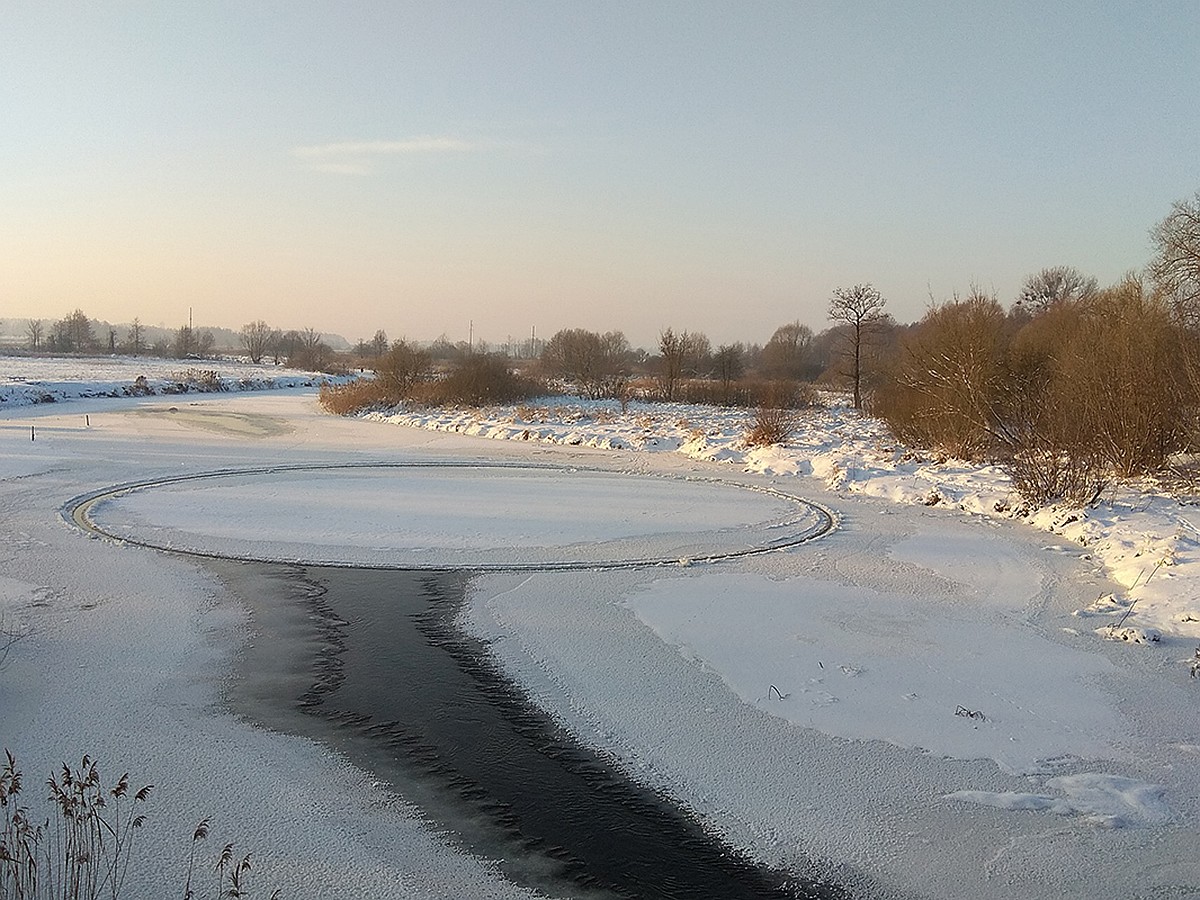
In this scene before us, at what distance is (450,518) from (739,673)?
246 inches

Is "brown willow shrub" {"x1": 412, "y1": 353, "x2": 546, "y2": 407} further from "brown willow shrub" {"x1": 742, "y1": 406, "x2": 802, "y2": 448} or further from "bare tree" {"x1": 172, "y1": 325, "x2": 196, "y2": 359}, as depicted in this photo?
"bare tree" {"x1": 172, "y1": 325, "x2": 196, "y2": 359}

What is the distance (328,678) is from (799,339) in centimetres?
6740

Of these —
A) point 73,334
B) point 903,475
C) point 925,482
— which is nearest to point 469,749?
point 925,482

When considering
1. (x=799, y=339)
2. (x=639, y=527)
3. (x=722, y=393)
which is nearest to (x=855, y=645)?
(x=639, y=527)

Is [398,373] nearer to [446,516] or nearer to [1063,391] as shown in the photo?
[446,516]

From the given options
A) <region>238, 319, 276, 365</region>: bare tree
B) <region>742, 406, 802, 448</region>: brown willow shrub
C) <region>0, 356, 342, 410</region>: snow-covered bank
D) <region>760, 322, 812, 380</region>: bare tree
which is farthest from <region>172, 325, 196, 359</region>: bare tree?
<region>742, 406, 802, 448</region>: brown willow shrub

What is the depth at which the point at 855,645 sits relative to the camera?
670 cm

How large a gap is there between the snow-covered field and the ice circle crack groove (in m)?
0.09

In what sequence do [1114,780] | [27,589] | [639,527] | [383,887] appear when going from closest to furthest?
[383,887] → [1114,780] → [27,589] → [639,527]

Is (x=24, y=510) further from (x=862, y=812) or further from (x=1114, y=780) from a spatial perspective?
(x=1114, y=780)

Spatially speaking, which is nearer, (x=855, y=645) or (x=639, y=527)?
(x=855, y=645)

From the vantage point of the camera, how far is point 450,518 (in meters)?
11.6

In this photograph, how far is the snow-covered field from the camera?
3.98 m

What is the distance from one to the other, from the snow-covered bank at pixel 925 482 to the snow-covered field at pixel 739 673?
67 millimetres
